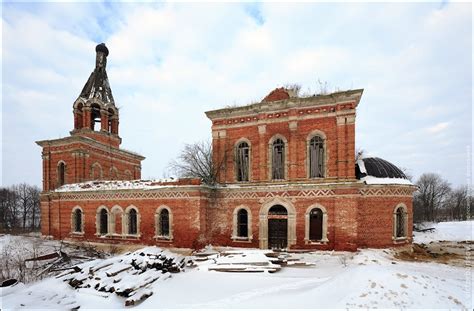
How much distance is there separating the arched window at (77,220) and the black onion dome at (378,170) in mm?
19799

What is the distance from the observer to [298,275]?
11094mm

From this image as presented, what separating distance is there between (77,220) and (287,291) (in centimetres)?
1807

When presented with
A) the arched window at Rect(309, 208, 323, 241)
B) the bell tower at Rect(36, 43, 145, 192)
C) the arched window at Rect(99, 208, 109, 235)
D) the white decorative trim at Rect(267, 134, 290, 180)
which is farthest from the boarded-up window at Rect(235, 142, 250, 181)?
the bell tower at Rect(36, 43, 145, 192)

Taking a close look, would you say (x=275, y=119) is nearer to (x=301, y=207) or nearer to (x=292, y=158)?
(x=292, y=158)

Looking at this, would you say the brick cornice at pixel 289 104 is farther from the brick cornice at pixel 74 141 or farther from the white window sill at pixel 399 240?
the brick cornice at pixel 74 141

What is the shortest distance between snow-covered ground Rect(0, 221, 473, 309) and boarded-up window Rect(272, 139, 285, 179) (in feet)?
20.8

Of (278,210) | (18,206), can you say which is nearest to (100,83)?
(278,210)

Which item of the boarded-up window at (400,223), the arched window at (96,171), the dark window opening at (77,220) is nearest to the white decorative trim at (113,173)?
the arched window at (96,171)

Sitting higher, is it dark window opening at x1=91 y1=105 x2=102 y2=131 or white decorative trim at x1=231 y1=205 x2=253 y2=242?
dark window opening at x1=91 y1=105 x2=102 y2=131

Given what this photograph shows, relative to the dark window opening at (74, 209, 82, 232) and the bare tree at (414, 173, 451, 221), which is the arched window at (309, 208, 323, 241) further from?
the bare tree at (414, 173, 451, 221)

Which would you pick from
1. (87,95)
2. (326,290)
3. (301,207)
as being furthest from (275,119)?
(87,95)

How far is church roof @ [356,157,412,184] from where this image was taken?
51.5ft

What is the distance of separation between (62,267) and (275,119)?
1406cm

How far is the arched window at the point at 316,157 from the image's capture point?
53.3 ft
